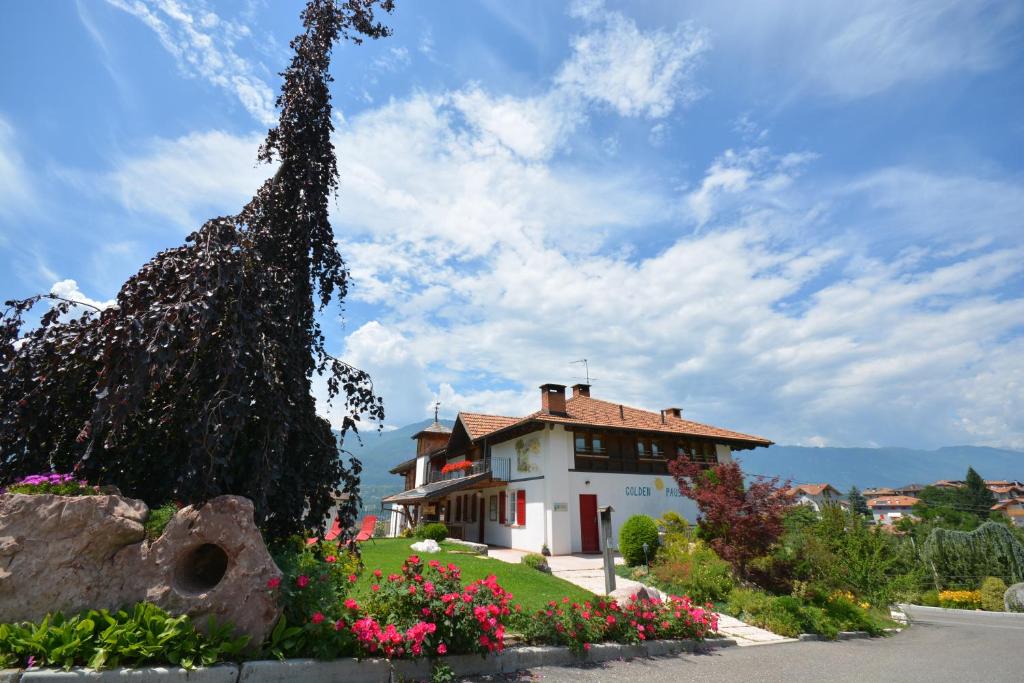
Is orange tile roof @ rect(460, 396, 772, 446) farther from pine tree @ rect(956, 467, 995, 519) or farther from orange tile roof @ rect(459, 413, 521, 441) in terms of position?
pine tree @ rect(956, 467, 995, 519)

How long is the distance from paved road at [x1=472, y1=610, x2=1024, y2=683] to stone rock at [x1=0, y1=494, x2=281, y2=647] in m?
2.63

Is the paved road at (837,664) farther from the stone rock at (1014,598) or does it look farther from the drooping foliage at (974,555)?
the drooping foliage at (974,555)

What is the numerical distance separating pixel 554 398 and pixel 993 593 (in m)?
16.9

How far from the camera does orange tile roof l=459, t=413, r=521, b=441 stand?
25062mm

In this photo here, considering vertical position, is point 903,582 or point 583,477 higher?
point 583,477

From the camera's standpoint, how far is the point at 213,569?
202 inches

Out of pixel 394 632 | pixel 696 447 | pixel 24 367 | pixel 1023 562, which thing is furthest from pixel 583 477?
pixel 24 367

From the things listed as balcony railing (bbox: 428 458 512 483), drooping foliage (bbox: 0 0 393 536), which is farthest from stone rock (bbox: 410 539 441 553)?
drooping foliage (bbox: 0 0 393 536)

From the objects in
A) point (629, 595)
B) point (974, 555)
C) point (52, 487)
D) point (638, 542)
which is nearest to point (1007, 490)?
point (974, 555)

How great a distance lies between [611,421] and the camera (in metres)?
23.3

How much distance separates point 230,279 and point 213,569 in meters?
2.93

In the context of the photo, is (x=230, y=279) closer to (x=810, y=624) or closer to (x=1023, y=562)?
(x=810, y=624)

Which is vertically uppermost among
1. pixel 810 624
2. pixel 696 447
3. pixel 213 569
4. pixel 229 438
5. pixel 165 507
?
Result: pixel 696 447

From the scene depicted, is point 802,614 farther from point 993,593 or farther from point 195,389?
point 993,593
